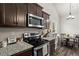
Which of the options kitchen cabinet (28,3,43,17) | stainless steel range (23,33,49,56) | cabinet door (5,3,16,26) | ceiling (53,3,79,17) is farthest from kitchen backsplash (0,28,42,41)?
ceiling (53,3,79,17)

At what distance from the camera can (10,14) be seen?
154cm

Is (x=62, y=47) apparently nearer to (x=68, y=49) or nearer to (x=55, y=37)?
(x=68, y=49)

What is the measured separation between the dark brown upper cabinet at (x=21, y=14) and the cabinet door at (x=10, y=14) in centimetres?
10

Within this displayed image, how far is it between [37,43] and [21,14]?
64 centimetres

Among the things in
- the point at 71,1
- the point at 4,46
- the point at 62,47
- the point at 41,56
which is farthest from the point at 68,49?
the point at 4,46

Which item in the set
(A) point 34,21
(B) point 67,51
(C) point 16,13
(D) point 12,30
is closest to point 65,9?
(A) point 34,21

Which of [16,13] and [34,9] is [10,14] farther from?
[34,9]

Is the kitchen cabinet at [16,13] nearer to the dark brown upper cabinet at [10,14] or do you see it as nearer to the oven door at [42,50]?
the dark brown upper cabinet at [10,14]

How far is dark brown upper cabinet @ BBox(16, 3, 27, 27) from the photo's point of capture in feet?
5.58

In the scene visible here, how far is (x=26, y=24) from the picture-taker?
1.83m

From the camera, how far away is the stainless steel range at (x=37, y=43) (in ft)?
5.26

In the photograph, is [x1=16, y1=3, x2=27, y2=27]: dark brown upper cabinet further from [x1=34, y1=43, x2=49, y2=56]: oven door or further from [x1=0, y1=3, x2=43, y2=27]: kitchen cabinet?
[x1=34, y1=43, x2=49, y2=56]: oven door

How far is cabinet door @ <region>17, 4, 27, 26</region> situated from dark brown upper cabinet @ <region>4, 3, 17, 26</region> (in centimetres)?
10

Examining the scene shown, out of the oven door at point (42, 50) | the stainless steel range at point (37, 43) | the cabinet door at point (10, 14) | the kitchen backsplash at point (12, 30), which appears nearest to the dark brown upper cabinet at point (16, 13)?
the cabinet door at point (10, 14)
